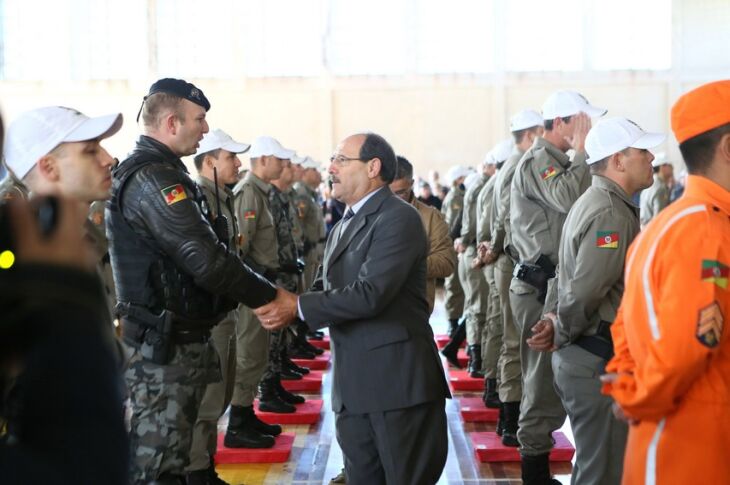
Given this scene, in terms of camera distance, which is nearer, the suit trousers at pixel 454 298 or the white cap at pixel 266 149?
the white cap at pixel 266 149

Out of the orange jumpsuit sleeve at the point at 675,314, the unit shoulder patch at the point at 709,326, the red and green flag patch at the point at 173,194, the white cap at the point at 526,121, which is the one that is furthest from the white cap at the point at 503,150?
the unit shoulder patch at the point at 709,326

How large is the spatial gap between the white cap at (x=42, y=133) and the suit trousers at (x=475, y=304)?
5343 mm

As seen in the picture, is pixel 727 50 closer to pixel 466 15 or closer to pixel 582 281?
A: pixel 466 15

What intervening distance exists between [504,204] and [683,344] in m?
4.00

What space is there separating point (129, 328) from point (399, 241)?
1.06m

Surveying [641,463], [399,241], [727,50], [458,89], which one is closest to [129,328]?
[399,241]

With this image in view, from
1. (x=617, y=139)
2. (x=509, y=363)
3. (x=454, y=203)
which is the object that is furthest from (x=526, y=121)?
(x=454, y=203)

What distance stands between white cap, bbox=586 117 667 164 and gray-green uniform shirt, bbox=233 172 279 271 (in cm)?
288

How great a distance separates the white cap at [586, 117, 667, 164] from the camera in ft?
11.3

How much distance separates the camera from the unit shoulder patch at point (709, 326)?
1.84 metres

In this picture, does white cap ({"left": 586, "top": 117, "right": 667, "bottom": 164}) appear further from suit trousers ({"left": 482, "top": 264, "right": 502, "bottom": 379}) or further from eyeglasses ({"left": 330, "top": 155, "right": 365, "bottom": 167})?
suit trousers ({"left": 482, "top": 264, "right": 502, "bottom": 379})

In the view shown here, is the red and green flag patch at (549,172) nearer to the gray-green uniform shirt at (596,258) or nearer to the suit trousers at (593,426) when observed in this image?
the gray-green uniform shirt at (596,258)

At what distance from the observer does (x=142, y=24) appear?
2200cm

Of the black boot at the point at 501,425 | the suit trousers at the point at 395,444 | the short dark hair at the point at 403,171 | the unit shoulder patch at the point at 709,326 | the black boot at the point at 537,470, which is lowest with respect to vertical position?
the black boot at the point at 501,425
